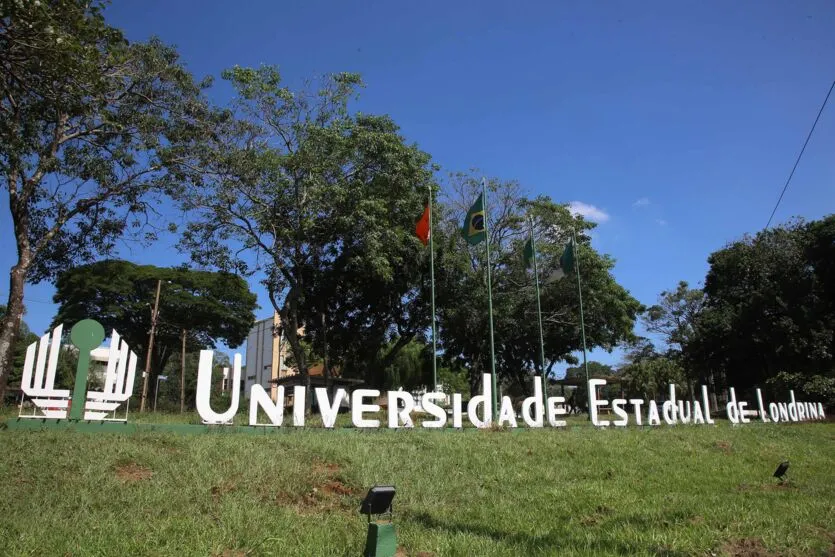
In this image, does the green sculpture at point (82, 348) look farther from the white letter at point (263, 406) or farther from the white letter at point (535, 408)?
the white letter at point (535, 408)

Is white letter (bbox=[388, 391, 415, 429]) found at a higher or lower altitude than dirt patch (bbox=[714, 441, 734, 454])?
higher

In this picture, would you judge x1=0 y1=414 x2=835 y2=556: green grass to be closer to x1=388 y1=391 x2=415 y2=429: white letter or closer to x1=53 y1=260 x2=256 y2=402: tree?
x1=388 y1=391 x2=415 y2=429: white letter

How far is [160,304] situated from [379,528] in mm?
37264

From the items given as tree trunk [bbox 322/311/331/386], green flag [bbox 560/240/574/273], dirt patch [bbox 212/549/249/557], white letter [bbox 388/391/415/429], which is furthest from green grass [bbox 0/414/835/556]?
tree trunk [bbox 322/311/331/386]

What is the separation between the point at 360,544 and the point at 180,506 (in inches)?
89.8

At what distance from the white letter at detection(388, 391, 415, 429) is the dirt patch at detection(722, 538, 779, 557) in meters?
8.96

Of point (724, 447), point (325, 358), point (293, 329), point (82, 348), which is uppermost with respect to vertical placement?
point (293, 329)

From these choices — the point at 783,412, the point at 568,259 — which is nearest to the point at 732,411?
the point at 783,412

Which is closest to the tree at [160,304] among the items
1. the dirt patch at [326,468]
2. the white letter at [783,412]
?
the dirt patch at [326,468]

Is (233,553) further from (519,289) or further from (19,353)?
(19,353)

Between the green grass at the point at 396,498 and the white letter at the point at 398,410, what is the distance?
5.47ft

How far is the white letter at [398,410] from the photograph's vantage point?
560 inches

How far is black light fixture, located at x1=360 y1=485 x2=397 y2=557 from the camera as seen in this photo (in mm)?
4871

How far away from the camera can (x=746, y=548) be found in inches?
228
